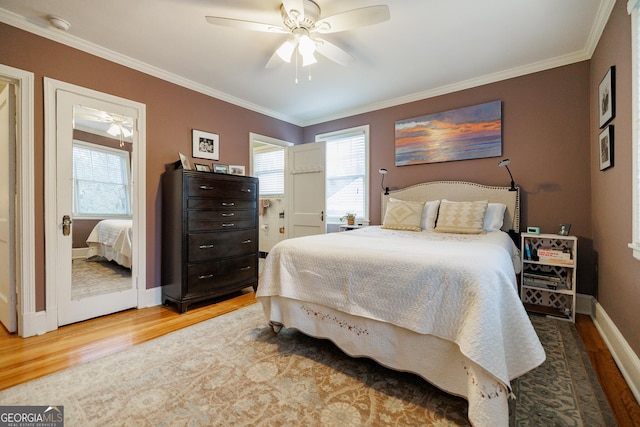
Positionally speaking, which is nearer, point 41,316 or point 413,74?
point 41,316

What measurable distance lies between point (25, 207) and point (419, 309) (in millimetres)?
3095

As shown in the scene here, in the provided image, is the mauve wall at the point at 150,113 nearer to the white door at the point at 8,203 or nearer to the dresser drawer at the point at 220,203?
the white door at the point at 8,203

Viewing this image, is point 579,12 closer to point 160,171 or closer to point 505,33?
point 505,33

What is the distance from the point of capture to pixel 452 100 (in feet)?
11.5

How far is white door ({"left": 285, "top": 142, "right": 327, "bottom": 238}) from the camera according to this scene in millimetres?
4184

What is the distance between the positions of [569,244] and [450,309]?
2290mm

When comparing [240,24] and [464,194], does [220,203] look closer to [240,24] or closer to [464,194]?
[240,24]

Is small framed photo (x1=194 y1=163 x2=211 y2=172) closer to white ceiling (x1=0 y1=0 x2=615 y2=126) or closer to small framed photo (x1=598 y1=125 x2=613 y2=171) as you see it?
white ceiling (x1=0 y1=0 x2=615 y2=126)

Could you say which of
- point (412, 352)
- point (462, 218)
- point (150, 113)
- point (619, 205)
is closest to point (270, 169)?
point (150, 113)

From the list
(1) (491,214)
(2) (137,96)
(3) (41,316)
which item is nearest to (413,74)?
(1) (491,214)

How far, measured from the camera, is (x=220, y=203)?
10.2 ft

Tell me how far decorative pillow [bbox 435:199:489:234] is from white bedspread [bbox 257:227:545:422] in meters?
0.89

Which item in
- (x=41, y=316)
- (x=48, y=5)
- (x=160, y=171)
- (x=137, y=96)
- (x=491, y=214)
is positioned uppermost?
(x=48, y=5)

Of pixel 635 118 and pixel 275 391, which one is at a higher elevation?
pixel 635 118
